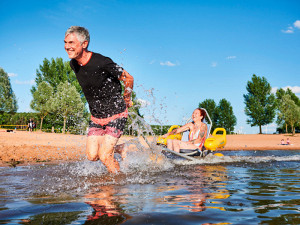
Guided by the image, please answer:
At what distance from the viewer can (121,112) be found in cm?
421

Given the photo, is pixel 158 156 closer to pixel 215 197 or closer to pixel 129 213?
pixel 215 197

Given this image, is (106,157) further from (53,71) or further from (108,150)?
(53,71)

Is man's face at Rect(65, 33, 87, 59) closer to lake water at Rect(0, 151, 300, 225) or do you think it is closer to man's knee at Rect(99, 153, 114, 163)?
man's knee at Rect(99, 153, 114, 163)

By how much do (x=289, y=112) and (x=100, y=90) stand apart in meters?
44.5

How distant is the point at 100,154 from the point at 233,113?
51.0 m

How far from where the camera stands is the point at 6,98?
1937 inches

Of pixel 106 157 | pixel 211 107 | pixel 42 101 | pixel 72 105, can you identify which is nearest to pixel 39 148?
pixel 106 157

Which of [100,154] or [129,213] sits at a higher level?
[100,154]

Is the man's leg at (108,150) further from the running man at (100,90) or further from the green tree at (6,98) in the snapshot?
the green tree at (6,98)

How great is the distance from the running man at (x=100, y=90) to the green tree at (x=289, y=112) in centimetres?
4333

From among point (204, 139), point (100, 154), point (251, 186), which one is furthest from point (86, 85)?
point (204, 139)

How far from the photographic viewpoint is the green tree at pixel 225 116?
5188cm

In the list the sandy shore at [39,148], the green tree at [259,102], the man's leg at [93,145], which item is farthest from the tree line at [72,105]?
the man's leg at [93,145]

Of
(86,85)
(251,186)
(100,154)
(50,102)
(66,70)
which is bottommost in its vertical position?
(251,186)
